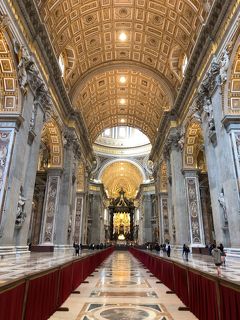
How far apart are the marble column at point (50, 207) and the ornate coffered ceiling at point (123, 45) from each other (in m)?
5.64

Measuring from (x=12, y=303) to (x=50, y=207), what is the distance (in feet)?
43.3

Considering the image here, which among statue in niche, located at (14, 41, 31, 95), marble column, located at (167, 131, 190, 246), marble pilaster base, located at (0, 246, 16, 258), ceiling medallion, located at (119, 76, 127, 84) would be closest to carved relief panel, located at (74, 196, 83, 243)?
marble column, located at (167, 131, 190, 246)

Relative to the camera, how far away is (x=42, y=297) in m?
3.21

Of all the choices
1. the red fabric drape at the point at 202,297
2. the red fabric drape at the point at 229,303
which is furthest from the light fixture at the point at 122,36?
the red fabric drape at the point at 229,303

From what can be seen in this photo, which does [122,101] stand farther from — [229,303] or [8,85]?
[229,303]

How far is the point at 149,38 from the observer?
52.7 ft

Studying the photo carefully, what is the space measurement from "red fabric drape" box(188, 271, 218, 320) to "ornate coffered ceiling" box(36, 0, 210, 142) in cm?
1153

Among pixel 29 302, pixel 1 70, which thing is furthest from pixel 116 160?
pixel 29 302

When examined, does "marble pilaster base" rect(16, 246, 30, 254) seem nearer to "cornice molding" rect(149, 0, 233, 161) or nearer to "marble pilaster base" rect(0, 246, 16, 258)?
"marble pilaster base" rect(0, 246, 16, 258)

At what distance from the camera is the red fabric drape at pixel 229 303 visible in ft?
7.30

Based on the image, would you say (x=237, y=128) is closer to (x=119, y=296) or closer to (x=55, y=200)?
(x=119, y=296)

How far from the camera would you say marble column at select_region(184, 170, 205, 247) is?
14.3m

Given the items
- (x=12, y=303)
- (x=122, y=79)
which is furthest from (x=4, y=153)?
(x=122, y=79)

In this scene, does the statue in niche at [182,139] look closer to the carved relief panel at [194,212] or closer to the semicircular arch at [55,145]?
the carved relief panel at [194,212]
